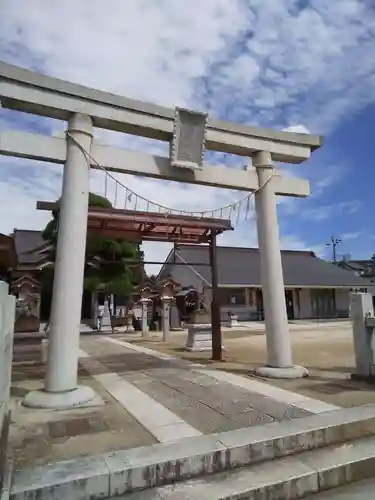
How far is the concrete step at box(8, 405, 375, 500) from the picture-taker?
8.61 ft

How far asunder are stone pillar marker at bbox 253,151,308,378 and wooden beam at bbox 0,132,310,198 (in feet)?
0.70

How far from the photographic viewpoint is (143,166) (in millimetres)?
5922

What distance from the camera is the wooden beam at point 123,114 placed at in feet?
16.6

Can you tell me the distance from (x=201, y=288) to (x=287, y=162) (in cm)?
1954

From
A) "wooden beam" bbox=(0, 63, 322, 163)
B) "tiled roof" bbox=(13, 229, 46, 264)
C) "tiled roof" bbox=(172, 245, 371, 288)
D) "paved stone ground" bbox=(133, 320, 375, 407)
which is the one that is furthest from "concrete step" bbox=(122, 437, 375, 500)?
"tiled roof" bbox=(13, 229, 46, 264)

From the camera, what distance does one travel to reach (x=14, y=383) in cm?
629

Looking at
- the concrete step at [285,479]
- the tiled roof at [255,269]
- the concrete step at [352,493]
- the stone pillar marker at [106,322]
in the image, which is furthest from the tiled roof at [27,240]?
the concrete step at [352,493]

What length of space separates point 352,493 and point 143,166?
4.93 metres

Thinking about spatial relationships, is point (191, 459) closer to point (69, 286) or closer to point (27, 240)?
point (69, 286)

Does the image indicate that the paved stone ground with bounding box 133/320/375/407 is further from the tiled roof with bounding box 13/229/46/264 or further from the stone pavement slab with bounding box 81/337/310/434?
the tiled roof with bounding box 13/229/46/264

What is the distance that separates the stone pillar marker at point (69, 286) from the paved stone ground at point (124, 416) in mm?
285

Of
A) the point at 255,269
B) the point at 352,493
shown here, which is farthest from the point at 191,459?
the point at 255,269

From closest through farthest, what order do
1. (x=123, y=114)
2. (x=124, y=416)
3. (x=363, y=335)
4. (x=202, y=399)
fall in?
(x=124, y=416) < (x=202, y=399) < (x=123, y=114) < (x=363, y=335)

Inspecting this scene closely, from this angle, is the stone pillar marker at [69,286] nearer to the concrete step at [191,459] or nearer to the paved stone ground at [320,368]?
the concrete step at [191,459]
